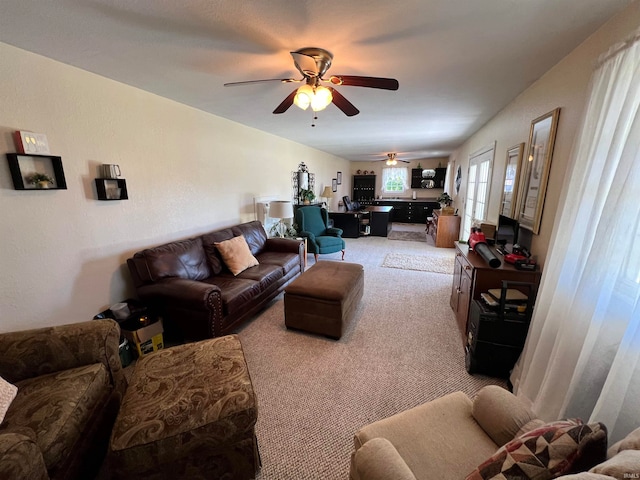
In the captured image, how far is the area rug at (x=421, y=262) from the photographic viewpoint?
4.43 metres

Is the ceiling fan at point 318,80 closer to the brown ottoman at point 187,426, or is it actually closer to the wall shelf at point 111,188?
the wall shelf at point 111,188

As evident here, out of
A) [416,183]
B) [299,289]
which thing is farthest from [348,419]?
[416,183]

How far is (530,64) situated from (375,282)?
2.85 meters

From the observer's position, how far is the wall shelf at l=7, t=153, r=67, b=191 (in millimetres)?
1717

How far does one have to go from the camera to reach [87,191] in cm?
215

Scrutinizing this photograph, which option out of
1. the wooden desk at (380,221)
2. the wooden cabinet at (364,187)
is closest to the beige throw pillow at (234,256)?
the wooden desk at (380,221)

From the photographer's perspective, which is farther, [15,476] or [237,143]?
[237,143]

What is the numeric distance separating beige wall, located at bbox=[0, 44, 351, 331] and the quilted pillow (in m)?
2.82

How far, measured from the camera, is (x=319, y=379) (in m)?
1.97

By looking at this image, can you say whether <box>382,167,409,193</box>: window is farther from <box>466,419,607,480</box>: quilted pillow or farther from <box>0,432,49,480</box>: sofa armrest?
<box>0,432,49,480</box>: sofa armrest

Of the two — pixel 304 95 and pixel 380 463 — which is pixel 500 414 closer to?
pixel 380 463

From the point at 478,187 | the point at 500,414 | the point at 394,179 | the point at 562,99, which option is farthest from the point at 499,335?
the point at 394,179

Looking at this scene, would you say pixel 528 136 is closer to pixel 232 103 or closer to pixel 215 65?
pixel 215 65

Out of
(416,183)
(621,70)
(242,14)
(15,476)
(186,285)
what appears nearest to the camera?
(15,476)
